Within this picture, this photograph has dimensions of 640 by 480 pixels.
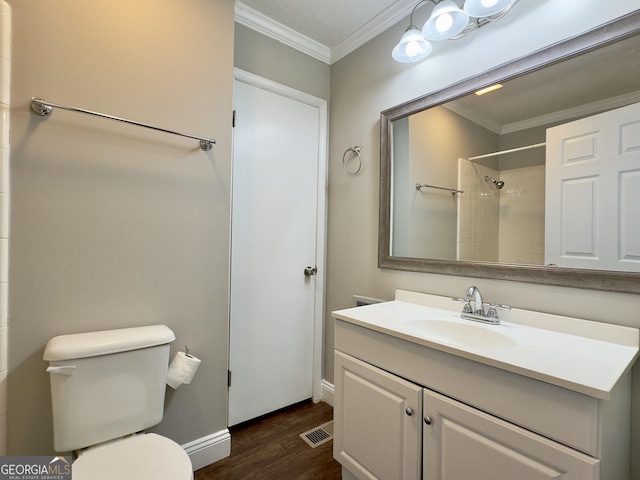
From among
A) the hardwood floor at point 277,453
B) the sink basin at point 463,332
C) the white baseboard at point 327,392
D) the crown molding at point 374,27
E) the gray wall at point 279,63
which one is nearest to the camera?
the sink basin at point 463,332

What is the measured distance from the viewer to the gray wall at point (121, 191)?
45.5 inches

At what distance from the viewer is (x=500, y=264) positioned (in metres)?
1.38

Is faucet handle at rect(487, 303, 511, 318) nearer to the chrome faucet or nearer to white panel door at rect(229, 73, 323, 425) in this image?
the chrome faucet

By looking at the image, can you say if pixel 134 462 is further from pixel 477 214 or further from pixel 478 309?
pixel 477 214

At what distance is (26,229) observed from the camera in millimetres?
1150

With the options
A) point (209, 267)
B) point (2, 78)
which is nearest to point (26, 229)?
point (2, 78)

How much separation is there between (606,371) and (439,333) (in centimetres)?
62

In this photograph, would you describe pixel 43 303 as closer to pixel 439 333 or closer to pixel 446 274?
pixel 439 333

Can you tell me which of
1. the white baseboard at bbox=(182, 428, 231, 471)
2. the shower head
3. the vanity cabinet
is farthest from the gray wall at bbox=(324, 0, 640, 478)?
the white baseboard at bbox=(182, 428, 231, 471)

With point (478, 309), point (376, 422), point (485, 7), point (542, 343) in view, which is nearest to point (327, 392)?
point (376, 422)

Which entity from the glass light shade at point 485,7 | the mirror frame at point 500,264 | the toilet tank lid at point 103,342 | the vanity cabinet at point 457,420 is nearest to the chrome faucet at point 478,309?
the mirror frame at point 500,264

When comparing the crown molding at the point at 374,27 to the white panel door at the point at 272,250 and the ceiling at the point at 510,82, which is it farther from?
the white panel door at the point at 272,250

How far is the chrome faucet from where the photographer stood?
4.38 feet

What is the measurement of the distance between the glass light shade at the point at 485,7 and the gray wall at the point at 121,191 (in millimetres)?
1147
